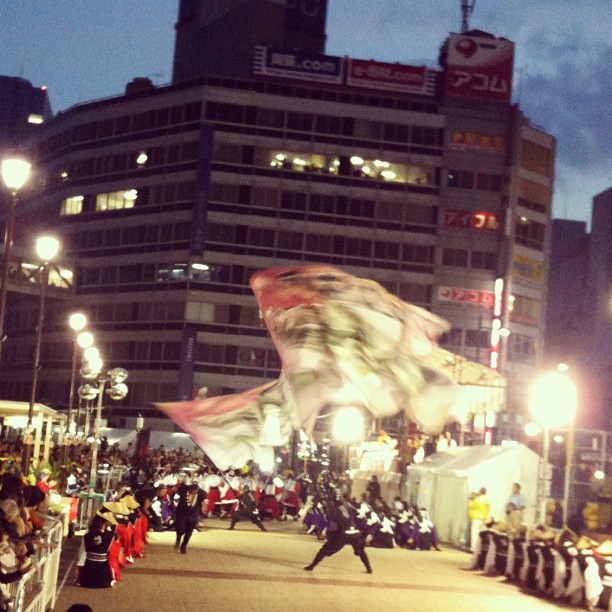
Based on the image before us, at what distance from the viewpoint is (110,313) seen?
7938 cm

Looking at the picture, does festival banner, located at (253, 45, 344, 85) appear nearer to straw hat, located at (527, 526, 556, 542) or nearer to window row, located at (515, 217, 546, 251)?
window row, located at (515, 217, 546, 251)

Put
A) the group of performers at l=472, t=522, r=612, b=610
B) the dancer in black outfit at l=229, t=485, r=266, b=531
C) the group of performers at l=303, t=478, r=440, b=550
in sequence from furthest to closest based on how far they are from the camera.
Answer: the dancer in black outfit at l=229, t=485, r=266, b=531 < the group of performers at l=303, t=478, r=440, b=550 < the group of performers at l=472, t=522, r=612, b=610

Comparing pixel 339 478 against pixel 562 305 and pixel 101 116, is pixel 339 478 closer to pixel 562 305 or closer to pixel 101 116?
pixel 101 116

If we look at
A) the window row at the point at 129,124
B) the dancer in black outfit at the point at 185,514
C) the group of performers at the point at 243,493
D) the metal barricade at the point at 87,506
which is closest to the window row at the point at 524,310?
the window row at the point at 129,124

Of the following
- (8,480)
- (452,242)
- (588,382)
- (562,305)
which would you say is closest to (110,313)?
(452,242)

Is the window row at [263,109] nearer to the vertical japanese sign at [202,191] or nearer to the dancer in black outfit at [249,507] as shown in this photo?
the vertical japanese sign at [202,191]

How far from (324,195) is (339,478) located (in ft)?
113

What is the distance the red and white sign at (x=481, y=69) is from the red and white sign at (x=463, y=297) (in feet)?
39.6

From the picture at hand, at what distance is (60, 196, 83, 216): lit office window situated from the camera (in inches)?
3265

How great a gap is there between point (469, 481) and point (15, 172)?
18.6 meters

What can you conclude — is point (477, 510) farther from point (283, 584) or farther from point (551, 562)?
point (283, 584)

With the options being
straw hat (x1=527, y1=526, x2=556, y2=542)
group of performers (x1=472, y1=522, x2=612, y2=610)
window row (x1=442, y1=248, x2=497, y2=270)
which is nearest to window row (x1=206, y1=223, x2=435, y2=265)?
window row (x1=442, y1=248, x2=497, y2=270)

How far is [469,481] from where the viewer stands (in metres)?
35.8

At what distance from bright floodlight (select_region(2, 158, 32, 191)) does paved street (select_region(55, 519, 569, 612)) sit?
676 centimetres
